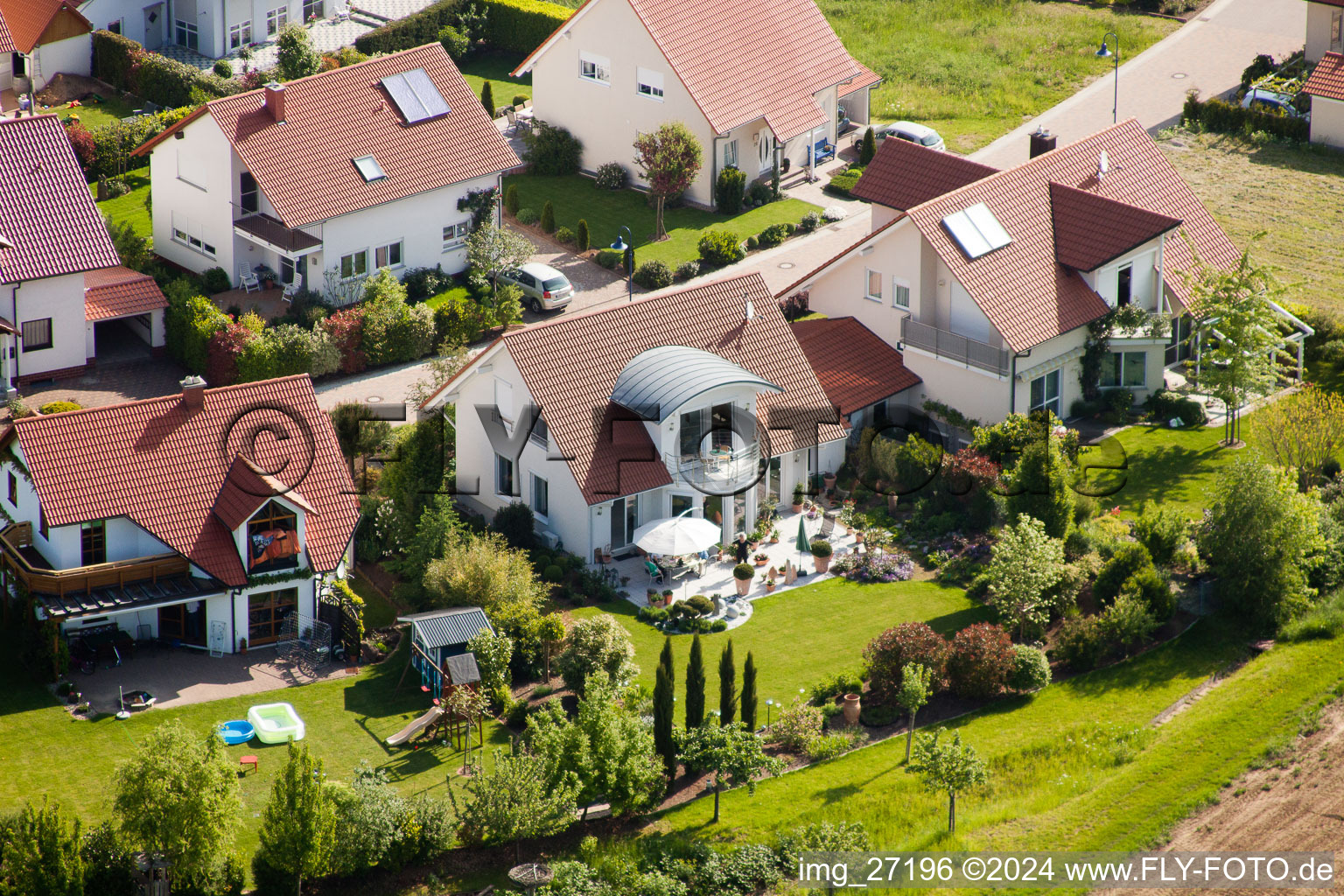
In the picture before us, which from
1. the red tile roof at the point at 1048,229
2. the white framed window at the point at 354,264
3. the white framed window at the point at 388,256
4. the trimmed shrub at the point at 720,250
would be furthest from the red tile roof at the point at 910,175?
the white framed window at the point at 354,264

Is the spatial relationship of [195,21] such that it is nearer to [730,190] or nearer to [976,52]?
[730,190]

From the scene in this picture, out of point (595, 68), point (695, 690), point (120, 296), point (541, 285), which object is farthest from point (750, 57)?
point (695, 690)

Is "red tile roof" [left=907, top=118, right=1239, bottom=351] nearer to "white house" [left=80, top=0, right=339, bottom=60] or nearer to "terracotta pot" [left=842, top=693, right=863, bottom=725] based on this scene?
"terracotta pot" [left=842, top=693, right=863, bottom=725]

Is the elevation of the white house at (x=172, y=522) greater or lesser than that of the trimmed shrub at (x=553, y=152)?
lesser

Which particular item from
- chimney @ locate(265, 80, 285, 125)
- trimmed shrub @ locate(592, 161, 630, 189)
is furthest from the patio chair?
trimmed shrub @ locate(592, 161, 630, 189)

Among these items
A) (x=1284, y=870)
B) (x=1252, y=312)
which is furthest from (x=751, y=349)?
(x=1284, y=870)

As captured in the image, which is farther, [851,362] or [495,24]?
[495,24]

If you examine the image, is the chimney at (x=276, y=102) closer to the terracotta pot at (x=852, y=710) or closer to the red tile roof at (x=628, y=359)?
the red tile roof at (x=628, y=359)
